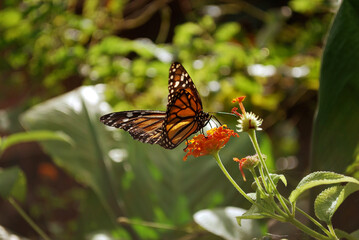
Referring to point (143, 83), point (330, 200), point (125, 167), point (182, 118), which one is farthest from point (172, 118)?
point (143, 83)

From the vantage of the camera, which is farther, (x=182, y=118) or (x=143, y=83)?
(x=143, y=83)

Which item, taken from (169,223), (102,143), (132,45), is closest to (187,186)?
(169,223)

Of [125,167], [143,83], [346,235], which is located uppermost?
[143,83]

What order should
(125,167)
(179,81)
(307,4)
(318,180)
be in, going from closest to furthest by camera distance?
(318,180) → (179,81) → (125,167) → (307,4)

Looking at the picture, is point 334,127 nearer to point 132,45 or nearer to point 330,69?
point 330,69

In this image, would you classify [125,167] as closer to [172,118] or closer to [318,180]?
[172,118]

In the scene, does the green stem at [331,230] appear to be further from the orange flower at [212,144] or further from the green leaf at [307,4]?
the green leaf at [307,4]

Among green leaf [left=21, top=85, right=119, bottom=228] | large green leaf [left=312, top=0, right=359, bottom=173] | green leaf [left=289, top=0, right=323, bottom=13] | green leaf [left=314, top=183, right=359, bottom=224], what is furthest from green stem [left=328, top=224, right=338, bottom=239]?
green leaf [left=289, top=0, right=323, bottom=13]

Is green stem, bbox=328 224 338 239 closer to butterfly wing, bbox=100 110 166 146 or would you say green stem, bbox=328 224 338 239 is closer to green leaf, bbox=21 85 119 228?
butterfly wing, bbox=100 110 166 146
